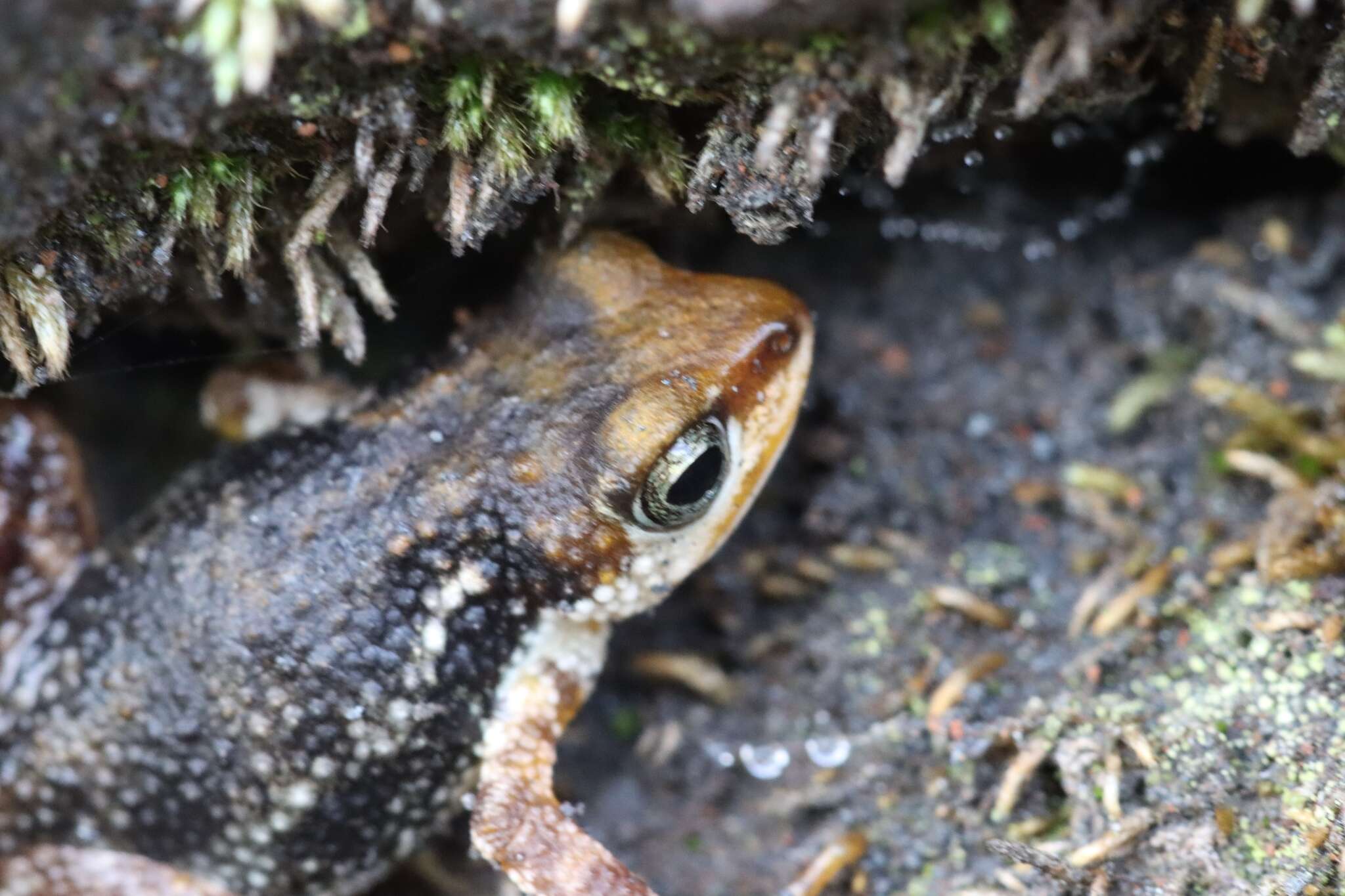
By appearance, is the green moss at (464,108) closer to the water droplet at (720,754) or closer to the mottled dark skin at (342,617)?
the mottled dark skin at (342,617)

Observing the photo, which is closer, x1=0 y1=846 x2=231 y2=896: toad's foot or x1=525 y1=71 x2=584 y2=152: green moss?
x1=525 y1=71 x2=584 y2=152: green moss

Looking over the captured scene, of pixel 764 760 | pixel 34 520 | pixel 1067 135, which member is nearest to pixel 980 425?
pixel 1067 135

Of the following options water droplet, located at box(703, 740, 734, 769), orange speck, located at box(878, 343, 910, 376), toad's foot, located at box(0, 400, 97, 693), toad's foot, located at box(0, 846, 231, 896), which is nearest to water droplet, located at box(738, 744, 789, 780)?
water droplet, located at box(703, 740, 734, 769)

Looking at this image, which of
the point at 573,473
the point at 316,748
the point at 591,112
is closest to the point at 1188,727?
the point at 573,473

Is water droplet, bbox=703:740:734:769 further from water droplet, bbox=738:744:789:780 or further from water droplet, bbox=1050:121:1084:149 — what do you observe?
water droplet, bbox=1050:121:1084:149

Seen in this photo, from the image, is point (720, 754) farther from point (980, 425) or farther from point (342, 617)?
point (980, 425)

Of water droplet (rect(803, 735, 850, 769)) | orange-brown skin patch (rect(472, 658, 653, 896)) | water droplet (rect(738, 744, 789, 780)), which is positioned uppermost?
orange-brown skin patch (rect(472, 658, 653, 896))

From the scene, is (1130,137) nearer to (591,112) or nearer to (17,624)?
(591,112)
